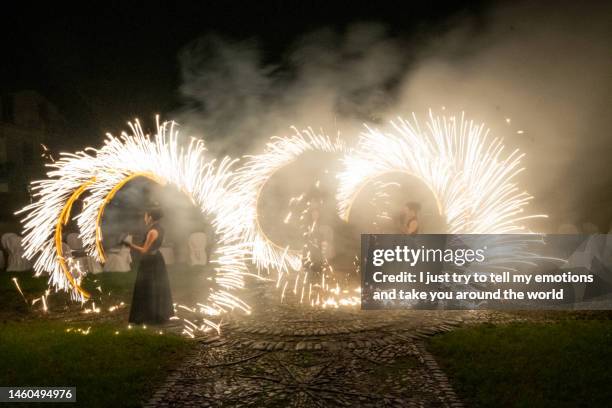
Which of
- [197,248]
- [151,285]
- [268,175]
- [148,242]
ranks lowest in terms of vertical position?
[151,285]

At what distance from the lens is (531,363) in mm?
6332

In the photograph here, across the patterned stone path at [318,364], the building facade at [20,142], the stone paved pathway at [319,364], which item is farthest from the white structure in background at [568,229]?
the building facade at [20,142]

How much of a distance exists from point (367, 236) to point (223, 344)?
14.9 feet

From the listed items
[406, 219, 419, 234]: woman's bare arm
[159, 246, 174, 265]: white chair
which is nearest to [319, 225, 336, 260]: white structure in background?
[406, 219, 419, 234]: woman's bare arm

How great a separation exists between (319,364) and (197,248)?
1009cm

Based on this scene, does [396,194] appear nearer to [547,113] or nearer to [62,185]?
[547,113]

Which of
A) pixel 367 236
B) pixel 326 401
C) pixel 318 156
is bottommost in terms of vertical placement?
pixel 326 401

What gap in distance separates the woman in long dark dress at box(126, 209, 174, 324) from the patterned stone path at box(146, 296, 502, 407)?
52.7 inches

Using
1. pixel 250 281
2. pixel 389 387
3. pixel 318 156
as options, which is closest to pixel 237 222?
pixel 250 281

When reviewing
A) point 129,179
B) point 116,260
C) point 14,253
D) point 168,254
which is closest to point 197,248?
point 168,254

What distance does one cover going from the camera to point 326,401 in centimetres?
532

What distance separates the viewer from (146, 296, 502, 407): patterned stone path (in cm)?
543

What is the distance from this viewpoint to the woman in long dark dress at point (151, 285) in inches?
344

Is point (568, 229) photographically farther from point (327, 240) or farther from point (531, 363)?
point (531, 363)
